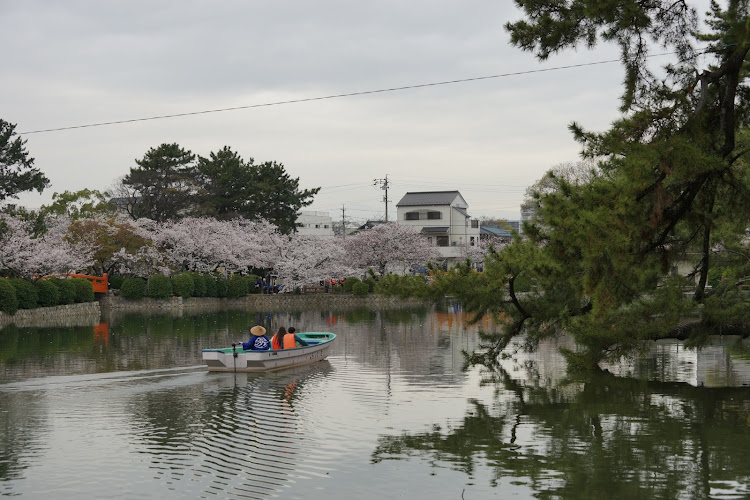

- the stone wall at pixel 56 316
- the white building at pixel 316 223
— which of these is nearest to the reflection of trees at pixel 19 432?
the stone wall at pixel 56 316

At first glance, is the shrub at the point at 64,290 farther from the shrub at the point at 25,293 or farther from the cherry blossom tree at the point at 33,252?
the shrub at the point at 25,293

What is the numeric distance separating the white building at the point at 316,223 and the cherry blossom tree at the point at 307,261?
38.2m

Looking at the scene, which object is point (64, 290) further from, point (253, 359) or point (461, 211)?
point (461, 211)

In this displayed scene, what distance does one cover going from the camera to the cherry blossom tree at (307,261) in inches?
2348

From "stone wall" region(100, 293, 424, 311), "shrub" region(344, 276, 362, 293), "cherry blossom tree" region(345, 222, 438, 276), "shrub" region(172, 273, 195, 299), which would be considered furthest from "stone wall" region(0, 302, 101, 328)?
"cherry blossom tree" region(345, 222, 438, 276)

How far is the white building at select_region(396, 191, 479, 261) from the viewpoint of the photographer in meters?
82.8

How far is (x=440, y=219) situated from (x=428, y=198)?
2770mm

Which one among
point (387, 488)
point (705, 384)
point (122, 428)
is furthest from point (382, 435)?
point (705, 384)

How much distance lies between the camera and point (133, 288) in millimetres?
50500

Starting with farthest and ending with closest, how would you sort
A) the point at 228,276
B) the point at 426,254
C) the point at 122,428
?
1. the point at 426,254
2. the point at 228,276
3. the point at 122,428

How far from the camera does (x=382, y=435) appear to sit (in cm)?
1382

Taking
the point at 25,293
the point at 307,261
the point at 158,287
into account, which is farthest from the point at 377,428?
the point at 307,261

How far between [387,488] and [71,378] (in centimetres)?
1156

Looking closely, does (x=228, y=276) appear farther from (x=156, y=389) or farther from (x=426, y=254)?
(x=156, y=389)
